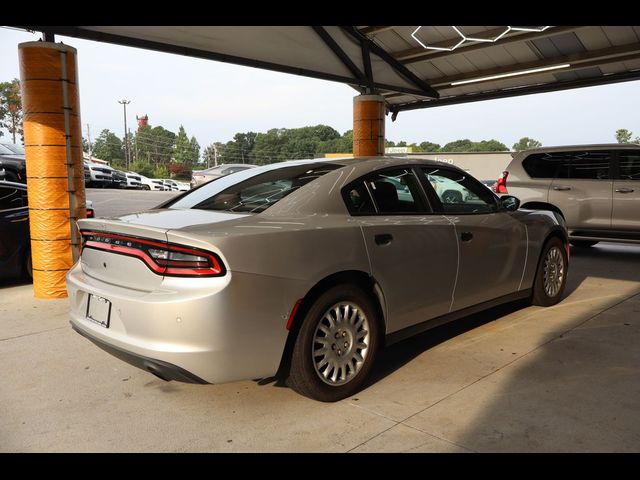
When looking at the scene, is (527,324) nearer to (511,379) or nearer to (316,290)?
(511,379)

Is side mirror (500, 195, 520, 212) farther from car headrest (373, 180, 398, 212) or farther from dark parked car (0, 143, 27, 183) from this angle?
dark parked car (0, 143, 27, 183)

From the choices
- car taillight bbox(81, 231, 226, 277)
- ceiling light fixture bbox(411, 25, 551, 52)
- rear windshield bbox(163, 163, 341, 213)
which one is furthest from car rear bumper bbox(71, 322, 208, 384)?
ceiling light fixture bbox(411, 25, 551, 52)

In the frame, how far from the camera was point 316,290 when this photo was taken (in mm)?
2967

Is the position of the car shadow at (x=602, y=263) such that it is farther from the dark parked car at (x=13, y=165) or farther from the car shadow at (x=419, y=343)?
the dark parked car at (x=13, y=165)

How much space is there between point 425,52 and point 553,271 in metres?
6.26

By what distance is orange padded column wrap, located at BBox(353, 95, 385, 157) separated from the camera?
10.7 m

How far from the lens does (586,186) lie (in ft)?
26.6

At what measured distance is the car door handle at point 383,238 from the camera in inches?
130

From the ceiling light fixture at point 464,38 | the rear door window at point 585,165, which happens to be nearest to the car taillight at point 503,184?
the rear door window at point 585,165

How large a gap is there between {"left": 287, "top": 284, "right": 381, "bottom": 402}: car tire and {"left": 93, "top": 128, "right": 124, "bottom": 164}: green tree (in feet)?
377

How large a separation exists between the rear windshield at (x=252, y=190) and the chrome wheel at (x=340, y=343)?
783 millimetres

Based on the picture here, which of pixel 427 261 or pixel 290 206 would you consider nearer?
pixel 290 206
